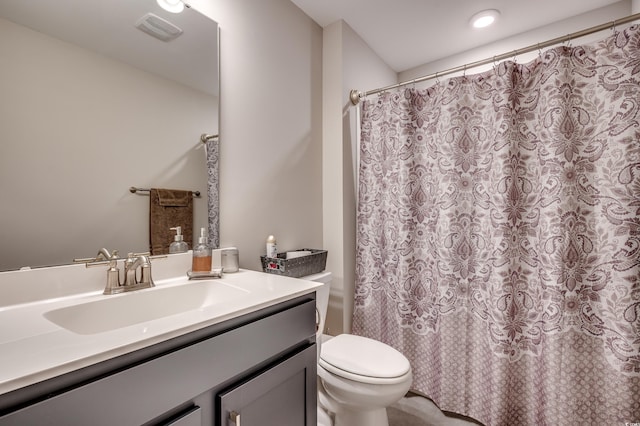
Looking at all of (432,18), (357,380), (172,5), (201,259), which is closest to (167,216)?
(201,259)

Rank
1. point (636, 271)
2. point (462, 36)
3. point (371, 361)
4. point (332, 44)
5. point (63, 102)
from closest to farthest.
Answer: point (63, 102) → point (636, 271) → point (371, 361) → point (332, 44) → point (462, 36)

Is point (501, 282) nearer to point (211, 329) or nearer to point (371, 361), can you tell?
point (371, 361)

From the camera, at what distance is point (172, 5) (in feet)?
3.89

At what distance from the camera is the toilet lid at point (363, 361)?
1197mm

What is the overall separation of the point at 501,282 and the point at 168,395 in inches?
60.2

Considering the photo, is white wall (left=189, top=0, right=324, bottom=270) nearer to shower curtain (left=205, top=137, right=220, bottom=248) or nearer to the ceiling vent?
shower curtain (left=205, top=137, right=220, bottom=248)

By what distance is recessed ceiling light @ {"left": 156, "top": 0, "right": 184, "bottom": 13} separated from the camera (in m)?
1.16

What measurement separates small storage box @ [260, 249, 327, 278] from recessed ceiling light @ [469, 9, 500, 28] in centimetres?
184

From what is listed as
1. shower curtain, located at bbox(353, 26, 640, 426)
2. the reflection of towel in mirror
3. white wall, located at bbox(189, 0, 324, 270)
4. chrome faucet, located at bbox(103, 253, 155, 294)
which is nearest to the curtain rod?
shower curtain, located at bbox(353, 26, 640, 426)

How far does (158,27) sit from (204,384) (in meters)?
1.34

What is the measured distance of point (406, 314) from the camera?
1764 millimetres

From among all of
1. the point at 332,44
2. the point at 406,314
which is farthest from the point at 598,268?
the point at 332,44

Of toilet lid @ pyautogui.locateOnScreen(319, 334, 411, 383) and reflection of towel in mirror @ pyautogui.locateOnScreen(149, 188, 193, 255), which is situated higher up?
reflection of towel in mirror @ pyautogui.locateOnScreen(149, 188, 193, 255)

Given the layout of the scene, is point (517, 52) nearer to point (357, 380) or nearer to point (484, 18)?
point (484, 18)
